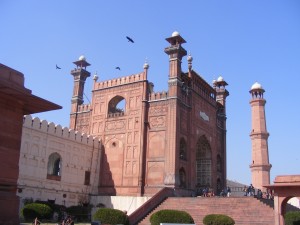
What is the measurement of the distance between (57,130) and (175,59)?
10049 millimetres

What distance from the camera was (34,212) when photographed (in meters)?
20.1

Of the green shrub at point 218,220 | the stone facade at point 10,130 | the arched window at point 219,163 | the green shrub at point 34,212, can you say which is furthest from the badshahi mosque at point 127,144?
the stone facade at point 10,130

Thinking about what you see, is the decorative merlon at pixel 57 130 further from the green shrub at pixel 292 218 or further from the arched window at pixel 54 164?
the green shrub at pixel 292 218

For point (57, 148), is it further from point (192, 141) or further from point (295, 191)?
point (295, 191)

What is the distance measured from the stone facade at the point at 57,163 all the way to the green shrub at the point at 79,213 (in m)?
→ 1.88

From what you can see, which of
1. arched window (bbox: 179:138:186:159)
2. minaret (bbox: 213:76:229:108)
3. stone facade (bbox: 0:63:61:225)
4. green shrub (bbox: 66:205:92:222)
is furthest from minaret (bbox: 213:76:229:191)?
stone facade (bbox: 0:63:61:225)

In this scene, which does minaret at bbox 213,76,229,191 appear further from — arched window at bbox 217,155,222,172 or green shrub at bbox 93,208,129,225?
green shrub at bbox 93,208,129,225

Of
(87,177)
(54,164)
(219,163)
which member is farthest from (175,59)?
(54,164)

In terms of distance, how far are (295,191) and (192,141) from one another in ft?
49.6

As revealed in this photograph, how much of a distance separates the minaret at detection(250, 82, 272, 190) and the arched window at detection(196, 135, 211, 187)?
→ 5.58 meters

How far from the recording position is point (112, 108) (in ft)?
106

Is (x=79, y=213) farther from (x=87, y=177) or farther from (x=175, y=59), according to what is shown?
(x=175, y=59)

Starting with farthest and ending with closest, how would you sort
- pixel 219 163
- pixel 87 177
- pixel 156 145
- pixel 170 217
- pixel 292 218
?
pixel 219 163 < pixel 87 177 < pixel 156 145 < pixel 170 217 < pixel 292 218

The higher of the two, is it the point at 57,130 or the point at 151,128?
the point at 151,128
